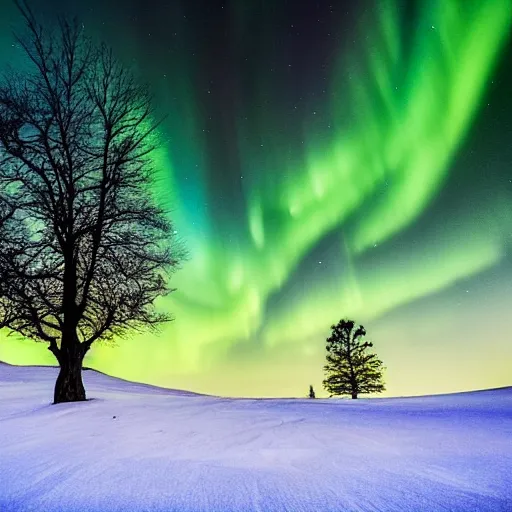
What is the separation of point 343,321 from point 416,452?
29.8 metres

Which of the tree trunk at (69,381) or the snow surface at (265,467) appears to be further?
the tree trunk at (69,381)

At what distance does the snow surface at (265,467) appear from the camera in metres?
1.89

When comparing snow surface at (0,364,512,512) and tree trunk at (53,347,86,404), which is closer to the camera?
snow surface at (0,364,512,512)

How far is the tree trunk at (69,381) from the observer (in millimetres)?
8953

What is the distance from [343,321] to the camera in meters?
→ 31.8

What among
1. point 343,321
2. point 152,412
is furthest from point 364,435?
point 343,321

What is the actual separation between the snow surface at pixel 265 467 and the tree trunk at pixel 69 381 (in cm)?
469

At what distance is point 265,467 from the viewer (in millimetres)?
2504

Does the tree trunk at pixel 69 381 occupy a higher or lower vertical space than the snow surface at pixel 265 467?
higher

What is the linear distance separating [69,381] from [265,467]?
8.09m

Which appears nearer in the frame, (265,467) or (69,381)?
(265,467)

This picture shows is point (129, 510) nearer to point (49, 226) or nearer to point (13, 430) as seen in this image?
point (13, 430)

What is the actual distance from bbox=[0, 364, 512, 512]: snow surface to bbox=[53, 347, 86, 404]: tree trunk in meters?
4.69

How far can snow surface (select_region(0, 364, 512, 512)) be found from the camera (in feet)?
6.20
